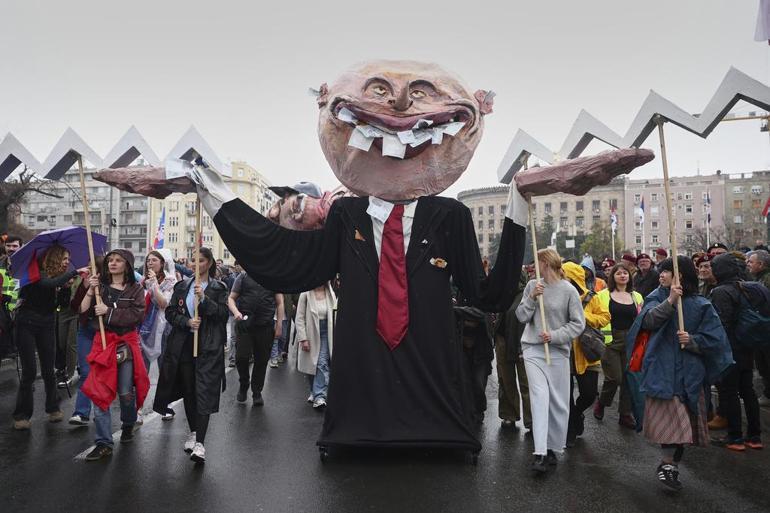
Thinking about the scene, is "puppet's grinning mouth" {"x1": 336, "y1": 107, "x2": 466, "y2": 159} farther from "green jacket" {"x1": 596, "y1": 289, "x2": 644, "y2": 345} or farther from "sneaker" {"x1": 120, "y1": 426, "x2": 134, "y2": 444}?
"sneaker" {"x1": 120, "y1": 426, "x2": 134, "y2": 444}

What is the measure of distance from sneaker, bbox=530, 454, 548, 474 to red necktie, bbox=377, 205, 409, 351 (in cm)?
146

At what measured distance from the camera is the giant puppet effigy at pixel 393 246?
16.3 ft

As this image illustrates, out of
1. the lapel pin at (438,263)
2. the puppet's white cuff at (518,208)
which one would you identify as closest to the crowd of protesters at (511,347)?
the puppet's white cuff at (518,208)

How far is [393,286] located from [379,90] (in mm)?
1759

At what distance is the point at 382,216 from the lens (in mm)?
5176

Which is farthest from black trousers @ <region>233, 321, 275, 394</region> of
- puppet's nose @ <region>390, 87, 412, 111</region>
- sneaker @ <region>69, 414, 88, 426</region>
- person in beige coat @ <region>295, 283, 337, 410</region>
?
puppet's nose @ <region>390, 87, 412, 111</region>

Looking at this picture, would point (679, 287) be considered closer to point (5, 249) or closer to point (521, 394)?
point (521, 394)

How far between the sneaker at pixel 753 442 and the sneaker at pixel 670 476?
168 cm

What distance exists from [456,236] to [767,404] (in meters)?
5.45

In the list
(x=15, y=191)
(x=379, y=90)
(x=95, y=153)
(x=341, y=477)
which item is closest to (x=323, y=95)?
(x=379, y=90)

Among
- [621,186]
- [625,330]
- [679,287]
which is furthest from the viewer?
[621,186]

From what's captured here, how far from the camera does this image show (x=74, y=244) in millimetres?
6445

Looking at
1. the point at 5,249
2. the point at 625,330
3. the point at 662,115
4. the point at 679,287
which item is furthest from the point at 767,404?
the point at 5,249

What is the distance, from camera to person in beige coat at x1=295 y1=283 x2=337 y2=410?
23.6 ft
